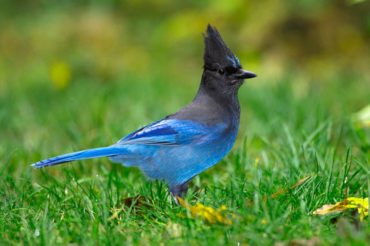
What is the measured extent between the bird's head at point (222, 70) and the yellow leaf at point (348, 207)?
987mm

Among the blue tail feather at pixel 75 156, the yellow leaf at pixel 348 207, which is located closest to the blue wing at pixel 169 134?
the blue tail feather at pixel 75 156

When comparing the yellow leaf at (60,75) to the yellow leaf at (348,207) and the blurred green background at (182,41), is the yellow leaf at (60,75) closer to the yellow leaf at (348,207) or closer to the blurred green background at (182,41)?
the blurred green background at (182,41)

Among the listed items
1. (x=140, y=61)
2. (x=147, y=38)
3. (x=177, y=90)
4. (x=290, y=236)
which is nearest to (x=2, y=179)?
→ (x=290, y=236)

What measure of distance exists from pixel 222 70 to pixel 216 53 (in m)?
0.10

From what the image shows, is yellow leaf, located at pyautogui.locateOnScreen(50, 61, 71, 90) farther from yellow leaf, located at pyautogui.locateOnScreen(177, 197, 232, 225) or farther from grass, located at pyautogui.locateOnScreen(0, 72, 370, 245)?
yellow leaf, located at pyautogui.locateOnScreen(177, 197, 232, 225)

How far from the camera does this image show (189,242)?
295 centimetres

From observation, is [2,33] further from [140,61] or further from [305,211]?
[305,211]

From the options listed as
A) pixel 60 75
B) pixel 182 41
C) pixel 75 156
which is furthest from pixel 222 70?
pixel 182 41

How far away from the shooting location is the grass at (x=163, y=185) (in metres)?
3.08

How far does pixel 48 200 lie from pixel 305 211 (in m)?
1.19

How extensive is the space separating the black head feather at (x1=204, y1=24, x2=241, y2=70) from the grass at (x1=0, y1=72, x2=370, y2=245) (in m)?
0.43

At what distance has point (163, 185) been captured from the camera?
3.84 m

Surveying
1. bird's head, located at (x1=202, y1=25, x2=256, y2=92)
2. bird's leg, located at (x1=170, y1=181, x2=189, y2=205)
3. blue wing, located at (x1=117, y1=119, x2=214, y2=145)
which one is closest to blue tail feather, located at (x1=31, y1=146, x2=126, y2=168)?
blue wing, located at (x1=117, y1=119, x2=214, y2=145)

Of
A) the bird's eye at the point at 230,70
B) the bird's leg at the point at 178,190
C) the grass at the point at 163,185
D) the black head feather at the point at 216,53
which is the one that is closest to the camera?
the grass at the point at 163,185
